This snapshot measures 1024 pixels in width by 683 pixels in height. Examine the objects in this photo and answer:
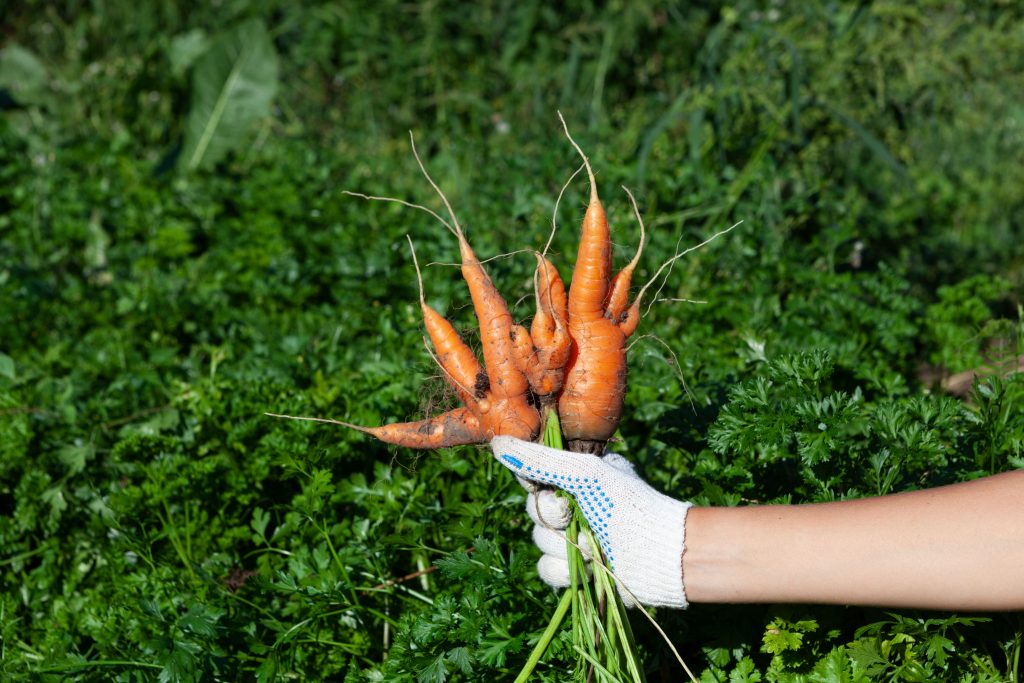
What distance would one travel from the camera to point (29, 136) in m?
5.63

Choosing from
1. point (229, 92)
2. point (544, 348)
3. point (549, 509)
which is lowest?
point (229, 92)

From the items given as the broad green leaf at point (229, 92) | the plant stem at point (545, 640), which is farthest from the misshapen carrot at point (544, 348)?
the broad green leaf at point (229, 92)

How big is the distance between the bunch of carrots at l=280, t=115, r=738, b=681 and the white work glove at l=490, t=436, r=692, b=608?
0.20 feet

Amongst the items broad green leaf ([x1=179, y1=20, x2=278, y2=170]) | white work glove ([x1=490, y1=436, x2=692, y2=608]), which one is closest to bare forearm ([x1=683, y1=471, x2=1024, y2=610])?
white work glove ([x1=490, y1=436, x2=692, y2=608])

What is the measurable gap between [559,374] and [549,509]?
0.31m

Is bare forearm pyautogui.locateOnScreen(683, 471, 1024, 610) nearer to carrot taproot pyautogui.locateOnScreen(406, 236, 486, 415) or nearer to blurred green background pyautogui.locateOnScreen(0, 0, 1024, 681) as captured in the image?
blurred green background pyautogui.locateOnScreen(0, 0, 1024, 681)

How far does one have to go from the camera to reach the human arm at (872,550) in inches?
Answer: 69.0

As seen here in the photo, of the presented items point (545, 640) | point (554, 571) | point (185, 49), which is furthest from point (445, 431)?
point (185, 49)

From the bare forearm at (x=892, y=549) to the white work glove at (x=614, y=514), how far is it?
125 millimetres

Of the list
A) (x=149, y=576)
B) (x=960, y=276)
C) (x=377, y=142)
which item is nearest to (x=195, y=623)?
(x=149, y=576)

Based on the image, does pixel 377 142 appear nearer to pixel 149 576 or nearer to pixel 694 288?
pixel 694 288

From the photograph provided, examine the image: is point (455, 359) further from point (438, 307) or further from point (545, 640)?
point (438, 307)

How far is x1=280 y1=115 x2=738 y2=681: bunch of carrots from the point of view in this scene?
2.23 meters

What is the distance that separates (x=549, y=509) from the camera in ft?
7.11
